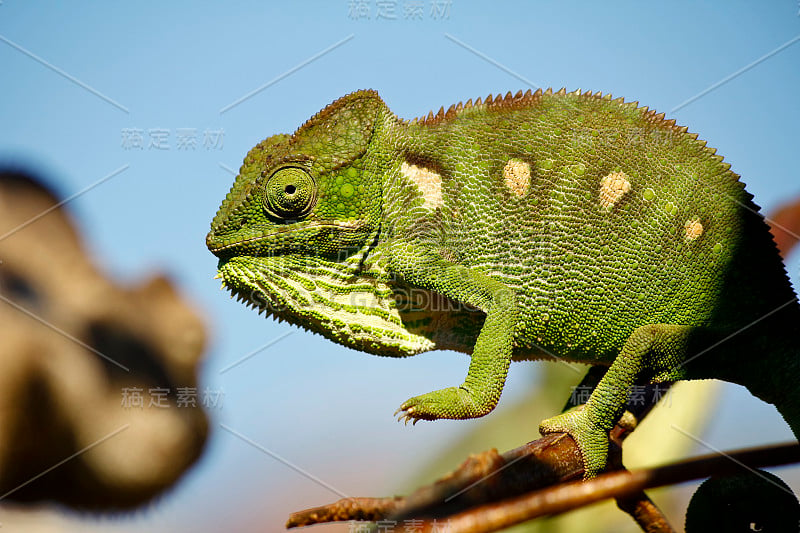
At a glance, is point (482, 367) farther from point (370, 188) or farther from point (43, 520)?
point (43, 520)

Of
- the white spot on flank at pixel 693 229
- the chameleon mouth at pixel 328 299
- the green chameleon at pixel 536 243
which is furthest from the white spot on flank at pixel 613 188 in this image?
the chameleon mouth at pixel 328 299

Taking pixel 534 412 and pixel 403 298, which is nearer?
pixel 403 298

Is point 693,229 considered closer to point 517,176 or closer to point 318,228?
point 517,176

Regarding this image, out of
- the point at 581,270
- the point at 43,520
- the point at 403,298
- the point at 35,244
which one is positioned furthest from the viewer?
the point at 35,244

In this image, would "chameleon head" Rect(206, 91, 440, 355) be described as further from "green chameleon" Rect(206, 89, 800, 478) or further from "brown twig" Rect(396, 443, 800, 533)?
"brown twig" Rect(396, 443, 800, 533)

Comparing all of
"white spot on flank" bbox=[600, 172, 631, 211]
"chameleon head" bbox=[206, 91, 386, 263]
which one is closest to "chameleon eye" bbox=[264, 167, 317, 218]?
"chameleon head" bbox=[206, 91, 386, 263]

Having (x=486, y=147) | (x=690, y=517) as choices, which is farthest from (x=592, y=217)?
(x=690, y=517)
